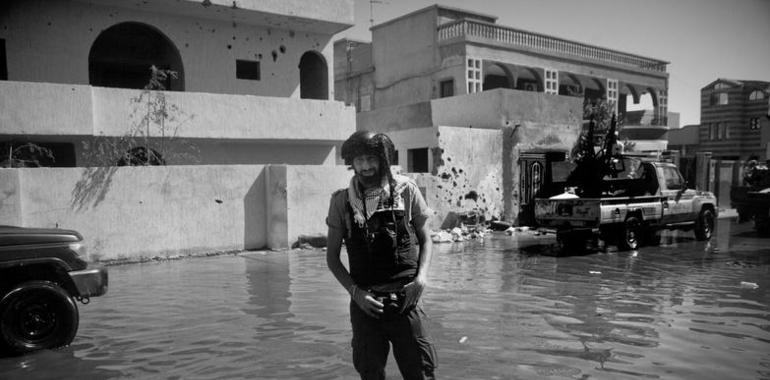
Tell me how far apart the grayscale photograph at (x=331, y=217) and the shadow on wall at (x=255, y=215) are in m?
0.05

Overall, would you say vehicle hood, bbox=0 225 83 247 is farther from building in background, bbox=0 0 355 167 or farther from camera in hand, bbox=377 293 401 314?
building in background, bbox=0 0 355 167

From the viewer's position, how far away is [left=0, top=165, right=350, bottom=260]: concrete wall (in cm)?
880

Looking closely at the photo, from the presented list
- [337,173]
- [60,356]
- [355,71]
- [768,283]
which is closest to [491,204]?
[337,173]

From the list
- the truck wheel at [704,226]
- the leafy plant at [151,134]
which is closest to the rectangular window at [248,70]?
the leafy plant at [151,134]

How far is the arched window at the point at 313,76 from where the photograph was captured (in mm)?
17422

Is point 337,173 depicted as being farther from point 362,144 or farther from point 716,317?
point 362,144

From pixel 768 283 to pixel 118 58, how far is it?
16.6 meters

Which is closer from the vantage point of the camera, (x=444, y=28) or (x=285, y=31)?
(x=285, y=31)

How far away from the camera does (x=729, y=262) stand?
9266 millimetres

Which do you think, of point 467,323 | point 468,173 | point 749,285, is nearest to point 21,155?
point 468,173

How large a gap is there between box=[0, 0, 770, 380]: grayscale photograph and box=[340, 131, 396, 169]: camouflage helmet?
0.01 metres

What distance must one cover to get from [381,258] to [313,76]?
15993 mm

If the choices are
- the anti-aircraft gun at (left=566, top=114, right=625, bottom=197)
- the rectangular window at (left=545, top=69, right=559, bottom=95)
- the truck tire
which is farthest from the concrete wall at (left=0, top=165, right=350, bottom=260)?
the rectangular window at (left=545, top=69, right=559, bottom=95)

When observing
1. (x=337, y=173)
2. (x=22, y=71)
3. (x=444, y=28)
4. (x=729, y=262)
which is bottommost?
(x=729, y=262)
